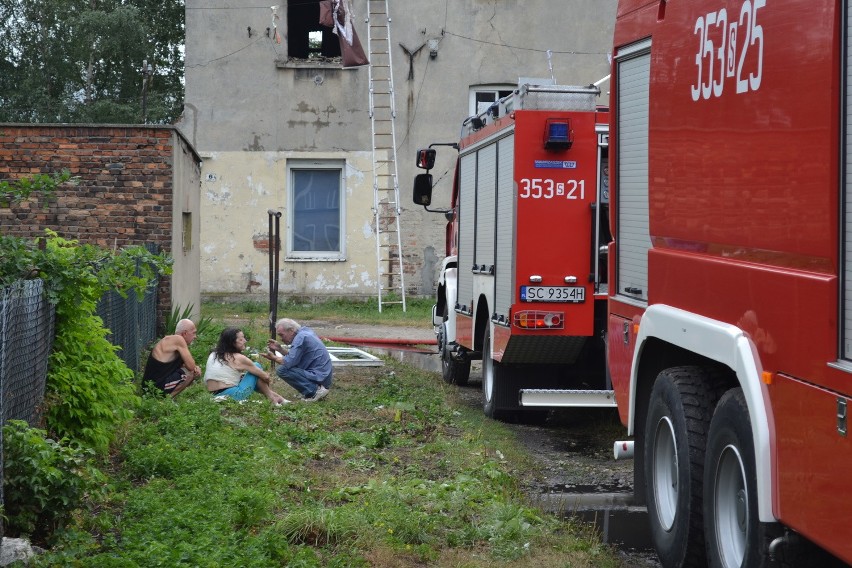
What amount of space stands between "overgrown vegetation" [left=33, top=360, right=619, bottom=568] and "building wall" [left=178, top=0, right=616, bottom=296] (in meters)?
14.5

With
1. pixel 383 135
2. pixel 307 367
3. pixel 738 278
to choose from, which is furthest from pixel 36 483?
pixel 383 135

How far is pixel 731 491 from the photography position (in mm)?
4965

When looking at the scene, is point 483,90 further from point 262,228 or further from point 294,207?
point 262,228

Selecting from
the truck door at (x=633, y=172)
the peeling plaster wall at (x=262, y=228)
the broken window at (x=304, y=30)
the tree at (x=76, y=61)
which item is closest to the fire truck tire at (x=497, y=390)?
the truck door at (x=633, y=172)

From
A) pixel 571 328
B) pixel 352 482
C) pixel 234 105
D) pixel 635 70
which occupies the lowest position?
pixel 352 482

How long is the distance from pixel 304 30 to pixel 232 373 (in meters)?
15.6

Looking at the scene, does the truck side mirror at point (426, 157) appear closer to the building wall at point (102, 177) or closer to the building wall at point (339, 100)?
the building wall at point (102, 177)

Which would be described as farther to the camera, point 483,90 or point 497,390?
point 483,90

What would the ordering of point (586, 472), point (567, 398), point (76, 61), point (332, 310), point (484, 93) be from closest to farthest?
point (586, 472), point (567, 398), point (332, 310), point (484, 93), point (76, 61)

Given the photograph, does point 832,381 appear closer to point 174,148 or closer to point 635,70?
point 635,70

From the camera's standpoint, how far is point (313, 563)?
5.77 metres

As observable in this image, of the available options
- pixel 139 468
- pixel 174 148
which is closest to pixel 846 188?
pixel 139 468

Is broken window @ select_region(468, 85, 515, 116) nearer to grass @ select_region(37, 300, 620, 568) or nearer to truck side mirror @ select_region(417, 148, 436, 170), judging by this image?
truck side mirror @ select_region(417, 148, 436, 170)

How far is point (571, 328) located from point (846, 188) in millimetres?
6393
